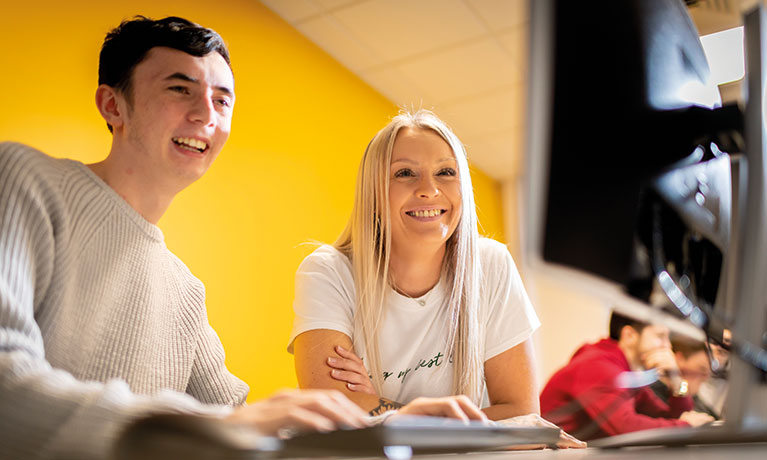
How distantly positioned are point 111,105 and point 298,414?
33.3 inches

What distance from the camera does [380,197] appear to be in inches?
59.6

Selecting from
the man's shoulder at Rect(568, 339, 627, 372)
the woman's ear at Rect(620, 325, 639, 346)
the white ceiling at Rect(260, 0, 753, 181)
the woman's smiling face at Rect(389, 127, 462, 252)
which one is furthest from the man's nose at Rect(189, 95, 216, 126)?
the white ceiling at Rect(260, 0, 753, 181)

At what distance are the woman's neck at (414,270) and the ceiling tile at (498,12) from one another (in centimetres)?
200

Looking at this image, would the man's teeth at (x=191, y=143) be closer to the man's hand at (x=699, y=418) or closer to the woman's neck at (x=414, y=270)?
the woman's neck at (x=414, y=270)

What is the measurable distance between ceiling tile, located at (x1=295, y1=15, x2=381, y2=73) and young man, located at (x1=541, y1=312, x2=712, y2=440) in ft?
6.45

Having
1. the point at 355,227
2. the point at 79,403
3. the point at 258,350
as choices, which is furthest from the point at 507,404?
the point at 258,350

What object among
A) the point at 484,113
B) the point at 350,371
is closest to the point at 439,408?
the point at 350,371

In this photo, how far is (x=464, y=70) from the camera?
373cm

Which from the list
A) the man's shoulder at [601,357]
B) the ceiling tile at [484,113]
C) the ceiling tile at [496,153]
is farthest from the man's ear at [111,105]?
the ceiling tile at [496,153]

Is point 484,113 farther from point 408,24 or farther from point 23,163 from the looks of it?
point 23,163

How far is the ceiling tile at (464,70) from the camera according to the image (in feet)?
11.7

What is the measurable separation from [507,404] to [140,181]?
815 mm

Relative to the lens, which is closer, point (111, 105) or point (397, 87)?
point (111, 105)

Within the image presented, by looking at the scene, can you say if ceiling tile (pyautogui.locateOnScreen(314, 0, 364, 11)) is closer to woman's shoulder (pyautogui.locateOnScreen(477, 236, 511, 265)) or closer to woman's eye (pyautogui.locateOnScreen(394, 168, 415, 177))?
woman's eye (pyautogui.locateOnScreen(394, 168, 415, 177))
